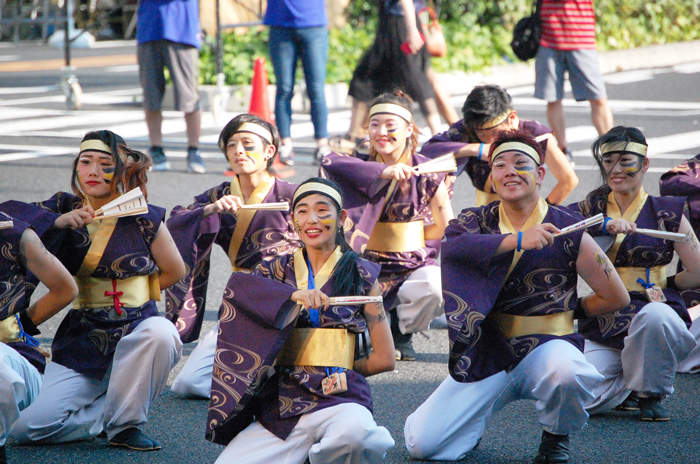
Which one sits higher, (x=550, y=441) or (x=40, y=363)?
(x=40, y=363)

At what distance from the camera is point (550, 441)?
10.0 ft

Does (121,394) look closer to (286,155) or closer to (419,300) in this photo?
(419,300)

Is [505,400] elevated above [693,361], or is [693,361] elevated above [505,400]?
[505,400]

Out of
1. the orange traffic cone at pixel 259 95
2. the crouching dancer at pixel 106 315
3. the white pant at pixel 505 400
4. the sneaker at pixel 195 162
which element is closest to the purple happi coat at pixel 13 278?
the crouching dancer at pixel 106 315

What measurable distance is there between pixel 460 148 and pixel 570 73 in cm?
325

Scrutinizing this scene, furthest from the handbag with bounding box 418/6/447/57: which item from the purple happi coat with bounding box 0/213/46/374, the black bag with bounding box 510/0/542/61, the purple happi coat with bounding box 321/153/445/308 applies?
the purple happi coat with bounding box 0/213/46/374

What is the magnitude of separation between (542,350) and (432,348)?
134 centimetres

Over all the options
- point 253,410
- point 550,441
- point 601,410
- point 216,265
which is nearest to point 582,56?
point 216,265

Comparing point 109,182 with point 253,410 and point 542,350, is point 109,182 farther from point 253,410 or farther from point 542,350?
point 542,350

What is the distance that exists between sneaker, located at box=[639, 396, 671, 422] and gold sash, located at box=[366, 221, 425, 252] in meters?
1.32

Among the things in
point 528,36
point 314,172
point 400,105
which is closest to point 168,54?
point 314,172

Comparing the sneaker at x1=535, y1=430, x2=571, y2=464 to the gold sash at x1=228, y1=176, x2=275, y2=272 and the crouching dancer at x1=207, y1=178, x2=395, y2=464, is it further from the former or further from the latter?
the gold sash at x1=228, y1=176, x2=275, y2=272

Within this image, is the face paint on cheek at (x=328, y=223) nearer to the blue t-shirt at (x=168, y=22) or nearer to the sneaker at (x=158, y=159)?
the blue t-shirt at (x=168, y=22)

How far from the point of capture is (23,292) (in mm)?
3068
